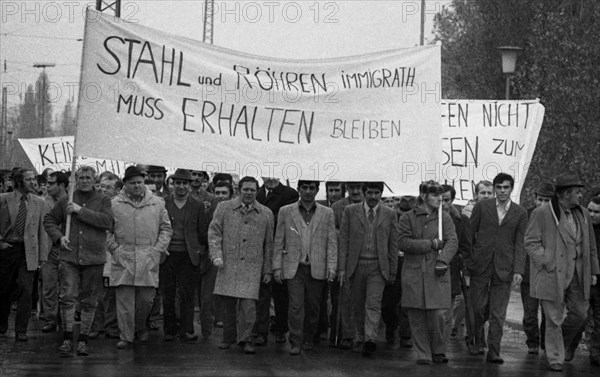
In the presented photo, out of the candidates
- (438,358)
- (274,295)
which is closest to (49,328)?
(274,295)

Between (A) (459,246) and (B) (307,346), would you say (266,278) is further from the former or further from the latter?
(A) (459,246)

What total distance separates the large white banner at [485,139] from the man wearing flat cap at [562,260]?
15.8 feet

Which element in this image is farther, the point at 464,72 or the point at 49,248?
the point at 464,72

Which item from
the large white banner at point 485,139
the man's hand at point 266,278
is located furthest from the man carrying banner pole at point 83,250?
the large white banner at point 485,139

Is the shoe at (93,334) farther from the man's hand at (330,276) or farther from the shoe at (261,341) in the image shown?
the man's hand at (330,276)

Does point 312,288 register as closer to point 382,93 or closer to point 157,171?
point 382,93

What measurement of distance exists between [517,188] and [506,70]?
7979 millimetres

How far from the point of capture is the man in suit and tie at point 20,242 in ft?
54.6

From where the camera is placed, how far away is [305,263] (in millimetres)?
16109

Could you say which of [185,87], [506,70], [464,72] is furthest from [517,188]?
[464,72]

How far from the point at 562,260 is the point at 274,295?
3924 millimetres

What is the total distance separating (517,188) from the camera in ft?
63.1

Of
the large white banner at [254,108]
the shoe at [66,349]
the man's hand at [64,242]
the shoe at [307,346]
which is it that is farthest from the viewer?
the shoe at [307,346]

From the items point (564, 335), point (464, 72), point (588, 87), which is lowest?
point (564, 335)
